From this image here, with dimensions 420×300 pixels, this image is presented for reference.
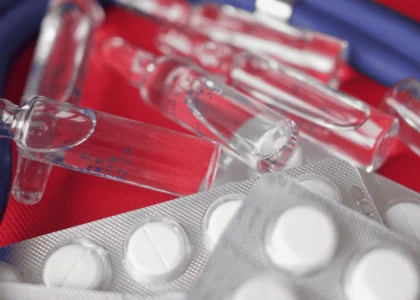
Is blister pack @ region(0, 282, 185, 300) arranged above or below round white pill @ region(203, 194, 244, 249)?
below

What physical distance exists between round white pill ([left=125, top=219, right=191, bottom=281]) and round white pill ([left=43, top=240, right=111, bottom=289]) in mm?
35

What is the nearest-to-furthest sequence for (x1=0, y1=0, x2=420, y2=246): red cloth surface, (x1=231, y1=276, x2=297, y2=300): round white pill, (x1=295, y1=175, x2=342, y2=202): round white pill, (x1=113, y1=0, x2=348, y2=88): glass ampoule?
(x1=231, y1=276, x2=297, y2=300): round white pill < (x1=295, y1=175, x2=342, y2=202): round white pill < (x1=0, y1=0, x2=420, y2=246): red cloth surface < (x1=113, y1=0, x2=348, y2=88): glass ampoule

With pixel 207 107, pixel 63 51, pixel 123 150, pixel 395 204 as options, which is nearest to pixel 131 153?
pixel 123 150

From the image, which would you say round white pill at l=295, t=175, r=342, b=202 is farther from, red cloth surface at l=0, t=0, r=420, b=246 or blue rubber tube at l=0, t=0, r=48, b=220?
blue rubber tube at l=0, t=0, r=48, b=220

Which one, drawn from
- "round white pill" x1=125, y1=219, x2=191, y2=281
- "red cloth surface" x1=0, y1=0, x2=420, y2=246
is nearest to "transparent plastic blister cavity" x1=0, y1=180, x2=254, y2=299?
"round white pill" x1=125, y1=219, x2=191, y2=281

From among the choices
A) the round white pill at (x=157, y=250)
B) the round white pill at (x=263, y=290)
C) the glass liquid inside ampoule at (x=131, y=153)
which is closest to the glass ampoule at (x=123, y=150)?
the glass liquid inside ampoule at (x=131, y=153)

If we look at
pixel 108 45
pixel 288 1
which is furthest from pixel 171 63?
pixel 288 1

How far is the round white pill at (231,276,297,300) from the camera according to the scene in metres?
0.55

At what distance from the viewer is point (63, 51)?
881 mm

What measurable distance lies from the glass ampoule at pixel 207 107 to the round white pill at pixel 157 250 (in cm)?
17

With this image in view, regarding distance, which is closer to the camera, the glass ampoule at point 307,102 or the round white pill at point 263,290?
the round white pill at point 263,290

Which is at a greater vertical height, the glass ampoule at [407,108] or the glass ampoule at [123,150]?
the glass ampoule at [407,108]

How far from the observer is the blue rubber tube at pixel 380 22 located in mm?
852

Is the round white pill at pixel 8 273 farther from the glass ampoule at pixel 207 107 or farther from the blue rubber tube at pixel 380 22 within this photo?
the blue rubber tube at pixel 380 22
